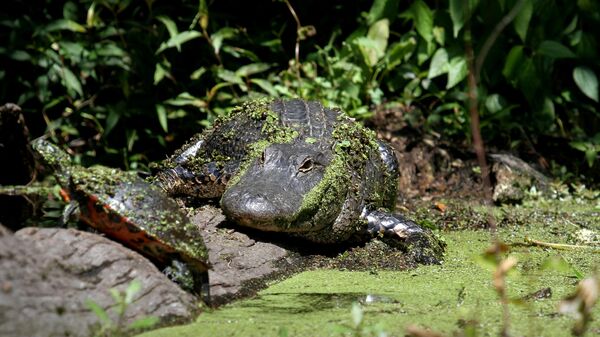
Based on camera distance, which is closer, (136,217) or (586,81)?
(136,217)

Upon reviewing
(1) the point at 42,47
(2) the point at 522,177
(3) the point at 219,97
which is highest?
(1) the point at 42,47

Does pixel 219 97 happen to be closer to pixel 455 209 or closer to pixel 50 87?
pixel 50 87

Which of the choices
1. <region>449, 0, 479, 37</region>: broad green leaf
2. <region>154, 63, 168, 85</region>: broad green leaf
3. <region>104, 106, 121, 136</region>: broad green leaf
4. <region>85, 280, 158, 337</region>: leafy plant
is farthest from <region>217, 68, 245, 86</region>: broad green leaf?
<region>85, 280, 158, 337</region>: leafy plant

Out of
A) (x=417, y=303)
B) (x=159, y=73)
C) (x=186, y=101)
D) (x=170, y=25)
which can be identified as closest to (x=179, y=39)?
(x=170, y=25)

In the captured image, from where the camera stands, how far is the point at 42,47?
330 inches

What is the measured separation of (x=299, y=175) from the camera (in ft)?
16.9

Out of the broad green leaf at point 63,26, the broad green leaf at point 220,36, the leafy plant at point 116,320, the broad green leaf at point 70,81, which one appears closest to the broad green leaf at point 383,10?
the broad green leaf at point 220,36

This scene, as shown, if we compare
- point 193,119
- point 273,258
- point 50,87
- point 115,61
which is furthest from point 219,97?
point 273,258

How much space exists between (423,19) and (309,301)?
5211 millimetres

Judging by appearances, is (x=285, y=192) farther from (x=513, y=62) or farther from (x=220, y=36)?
(x=513, y=62)

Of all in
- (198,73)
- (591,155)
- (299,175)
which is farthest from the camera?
(198,73)

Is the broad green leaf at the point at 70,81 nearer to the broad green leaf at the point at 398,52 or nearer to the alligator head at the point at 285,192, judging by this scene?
the broad green leaf at the point at 398,52

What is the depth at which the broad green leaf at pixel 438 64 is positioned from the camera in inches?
327

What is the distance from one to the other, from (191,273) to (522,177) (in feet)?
15.7
